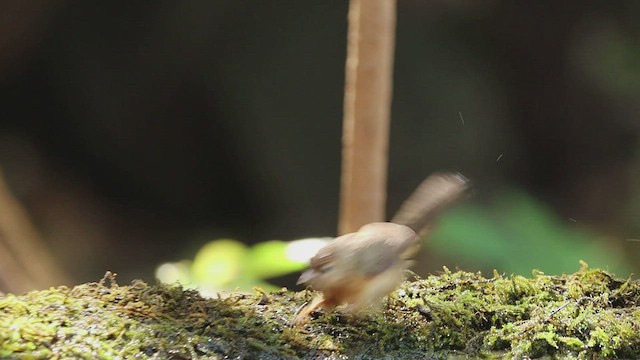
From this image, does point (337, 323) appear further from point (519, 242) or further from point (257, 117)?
point (257, 117)

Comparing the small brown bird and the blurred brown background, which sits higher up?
the blurred brown background

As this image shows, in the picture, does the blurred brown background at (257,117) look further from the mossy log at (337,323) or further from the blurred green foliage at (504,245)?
the mossy log at (337,323)

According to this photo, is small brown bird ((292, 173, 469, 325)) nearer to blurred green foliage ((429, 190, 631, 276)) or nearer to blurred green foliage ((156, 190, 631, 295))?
blurred green foliage ((156, 190, 631, 295))

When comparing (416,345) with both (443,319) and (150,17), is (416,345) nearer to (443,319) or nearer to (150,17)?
(443,319)

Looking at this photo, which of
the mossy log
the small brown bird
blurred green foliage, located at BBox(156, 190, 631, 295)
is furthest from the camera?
blurred green foliage, located at BBox(156, 190, 631, 295)

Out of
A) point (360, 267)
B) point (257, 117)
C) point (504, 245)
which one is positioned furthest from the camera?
point (257, 117)

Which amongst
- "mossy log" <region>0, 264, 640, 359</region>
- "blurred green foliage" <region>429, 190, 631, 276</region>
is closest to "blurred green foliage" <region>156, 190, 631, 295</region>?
"blurred green foliage" <region>429, 190, 631, 276</region>

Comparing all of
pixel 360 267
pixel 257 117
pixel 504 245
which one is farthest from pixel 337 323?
pixel 257 117
